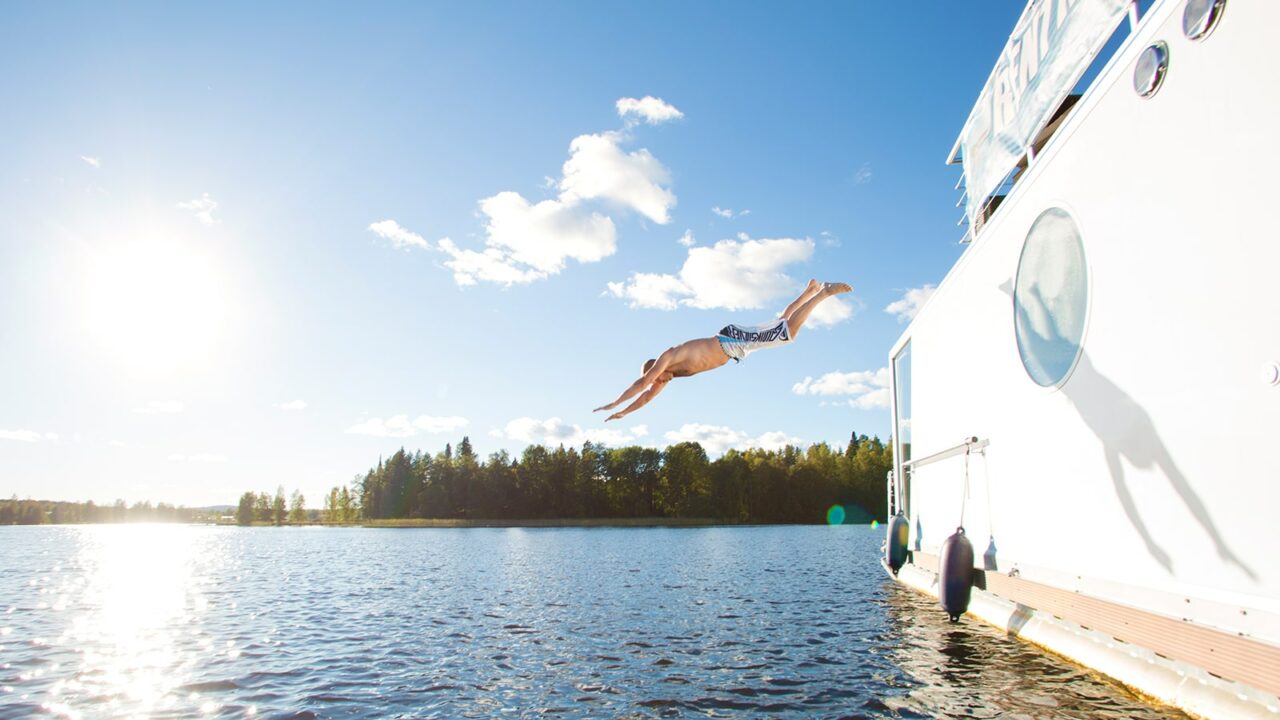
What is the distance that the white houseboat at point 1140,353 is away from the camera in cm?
570

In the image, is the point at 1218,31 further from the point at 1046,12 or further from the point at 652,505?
the point at 652,505

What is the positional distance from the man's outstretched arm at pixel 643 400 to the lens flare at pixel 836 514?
96029mm

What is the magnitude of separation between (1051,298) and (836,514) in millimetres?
97436

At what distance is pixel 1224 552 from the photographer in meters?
6.07

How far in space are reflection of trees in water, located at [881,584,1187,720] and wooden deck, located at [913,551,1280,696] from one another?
2.05 ft

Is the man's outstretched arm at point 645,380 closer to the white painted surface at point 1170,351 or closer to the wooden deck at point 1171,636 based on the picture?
the white painted surface at point 1170,351

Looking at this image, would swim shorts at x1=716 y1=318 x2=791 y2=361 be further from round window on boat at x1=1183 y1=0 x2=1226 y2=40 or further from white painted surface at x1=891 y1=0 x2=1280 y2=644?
round window on boat at x1=1183 y1=0 x2=1226 y2=40

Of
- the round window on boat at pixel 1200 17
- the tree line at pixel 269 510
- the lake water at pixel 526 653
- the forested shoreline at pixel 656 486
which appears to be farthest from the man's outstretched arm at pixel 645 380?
the tree line at pixel 269 510

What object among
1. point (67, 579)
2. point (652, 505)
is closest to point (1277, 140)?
point (67, 579)

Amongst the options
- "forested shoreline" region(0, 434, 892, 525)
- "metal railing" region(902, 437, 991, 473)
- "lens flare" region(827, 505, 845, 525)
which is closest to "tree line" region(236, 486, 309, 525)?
"forested shoreline" region(0, 434, 892, 525)

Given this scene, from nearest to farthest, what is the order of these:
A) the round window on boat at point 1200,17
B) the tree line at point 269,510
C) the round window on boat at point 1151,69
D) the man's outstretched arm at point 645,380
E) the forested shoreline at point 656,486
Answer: the round window on boat at point 1200,17
the round window on boat at point 1151,69
the man's outstretched arm at point 645,380
the forested shoreline at point 656,486
the tree line at point 269,510

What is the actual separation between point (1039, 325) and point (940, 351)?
532 centimetres

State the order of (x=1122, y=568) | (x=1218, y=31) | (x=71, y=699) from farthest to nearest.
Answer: (x=71, y=699) < (x=1122, y=568) < (x=1218, y=31)

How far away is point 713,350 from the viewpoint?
10609 mm
